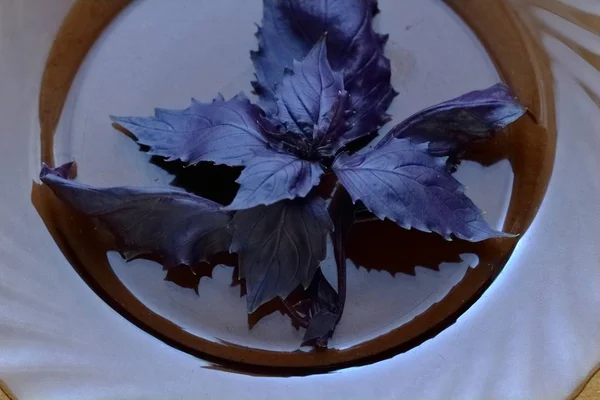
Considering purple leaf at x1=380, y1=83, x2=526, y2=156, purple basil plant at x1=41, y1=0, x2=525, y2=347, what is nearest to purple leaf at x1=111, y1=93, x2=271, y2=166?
purple basil plant at x1=41, y1=0, x2=525, y2=347

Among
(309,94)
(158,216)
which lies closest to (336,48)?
(309,94)

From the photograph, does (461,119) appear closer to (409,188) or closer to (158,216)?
(409,188)

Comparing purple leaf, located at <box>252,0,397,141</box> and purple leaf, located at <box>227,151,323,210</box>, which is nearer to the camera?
purple leaf, located at <box>227,151,323,210</box>

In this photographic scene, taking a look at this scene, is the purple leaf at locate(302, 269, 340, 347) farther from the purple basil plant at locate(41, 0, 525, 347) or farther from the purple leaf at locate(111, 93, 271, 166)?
the purple leaf at locate(111, 93, 271, 166)

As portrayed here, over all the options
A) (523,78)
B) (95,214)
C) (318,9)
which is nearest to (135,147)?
(95,214)

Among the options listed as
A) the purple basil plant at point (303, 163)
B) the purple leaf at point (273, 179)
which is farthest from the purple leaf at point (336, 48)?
the purple leaf at point (273, 179)

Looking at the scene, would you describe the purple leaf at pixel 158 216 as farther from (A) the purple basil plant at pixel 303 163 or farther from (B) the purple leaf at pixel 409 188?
(B) the purple leaf at pixel 409 188

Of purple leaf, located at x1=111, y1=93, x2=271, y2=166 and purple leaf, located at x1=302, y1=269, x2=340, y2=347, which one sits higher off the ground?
purple leaf, located at x1=111, y1=93, x2=271, y2=166
